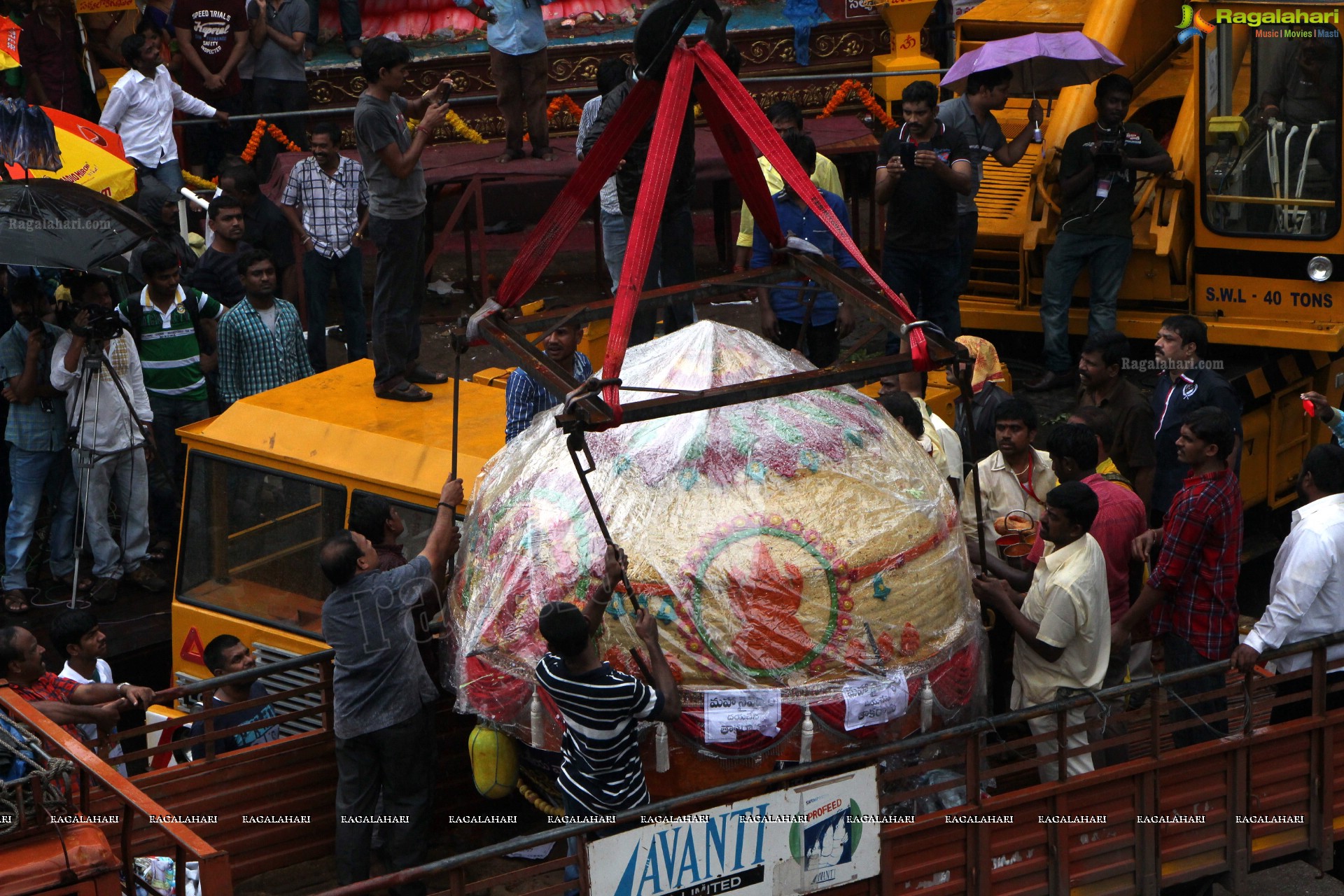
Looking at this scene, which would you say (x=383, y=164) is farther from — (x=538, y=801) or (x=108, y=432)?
(x=538, y=801)

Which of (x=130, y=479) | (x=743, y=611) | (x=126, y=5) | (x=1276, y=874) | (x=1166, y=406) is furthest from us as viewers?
(x=126, y=5)

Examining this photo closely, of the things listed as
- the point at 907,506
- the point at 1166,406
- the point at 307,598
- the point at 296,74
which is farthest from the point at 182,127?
the point at 907,506

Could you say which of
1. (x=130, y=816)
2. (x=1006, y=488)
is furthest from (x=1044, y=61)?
(x=130, y=816)

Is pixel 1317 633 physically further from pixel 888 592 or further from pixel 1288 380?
pixel 1288 380

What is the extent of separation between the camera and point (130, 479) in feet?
27.8

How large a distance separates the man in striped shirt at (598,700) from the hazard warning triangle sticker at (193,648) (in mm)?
2720

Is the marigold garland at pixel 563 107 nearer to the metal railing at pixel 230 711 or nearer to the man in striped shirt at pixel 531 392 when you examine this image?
the man in striped shirt at pixel 531 392

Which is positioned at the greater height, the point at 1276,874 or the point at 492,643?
the point at 492,643

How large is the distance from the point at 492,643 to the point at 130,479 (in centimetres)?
419

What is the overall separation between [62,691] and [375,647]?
1297mm

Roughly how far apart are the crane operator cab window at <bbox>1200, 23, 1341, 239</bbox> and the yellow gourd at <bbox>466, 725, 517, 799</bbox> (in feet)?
18.4

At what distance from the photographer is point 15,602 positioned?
8.27 metres

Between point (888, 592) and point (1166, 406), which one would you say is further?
point (1166, 406)

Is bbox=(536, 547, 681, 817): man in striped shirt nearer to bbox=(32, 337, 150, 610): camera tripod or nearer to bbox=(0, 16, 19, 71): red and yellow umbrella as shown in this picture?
bbox=(32, 337, 150, 610): camera tripod
